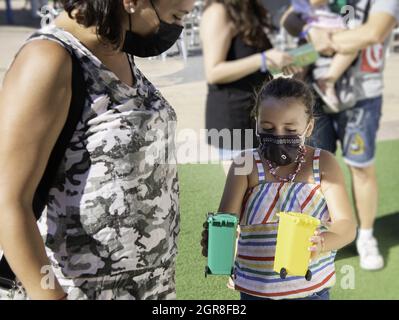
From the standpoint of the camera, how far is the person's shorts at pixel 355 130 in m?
3.11

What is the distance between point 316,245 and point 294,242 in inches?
3.0

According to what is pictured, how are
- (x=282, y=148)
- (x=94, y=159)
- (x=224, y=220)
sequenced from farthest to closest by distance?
(x=282, y=148), (x=224, y=220), (x=94, y=159)

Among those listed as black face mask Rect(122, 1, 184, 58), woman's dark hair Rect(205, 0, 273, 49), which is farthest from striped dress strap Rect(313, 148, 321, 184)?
woman's dark hair Rect(205, 0, 273, 49)

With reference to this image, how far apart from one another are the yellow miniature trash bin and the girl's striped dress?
0.48ft

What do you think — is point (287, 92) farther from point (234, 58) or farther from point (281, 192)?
point (234, 58)

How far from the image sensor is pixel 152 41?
1.40 meters

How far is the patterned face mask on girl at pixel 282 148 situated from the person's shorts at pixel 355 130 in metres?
1.53

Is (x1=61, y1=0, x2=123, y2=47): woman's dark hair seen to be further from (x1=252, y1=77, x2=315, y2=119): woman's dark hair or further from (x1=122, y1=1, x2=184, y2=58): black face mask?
(x1=252, y1=77, x2=315, y2=119): woman's dark hair

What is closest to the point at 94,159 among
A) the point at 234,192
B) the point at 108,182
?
the point at 108,182

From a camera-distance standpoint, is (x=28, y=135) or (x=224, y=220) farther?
(x=224, y=220)

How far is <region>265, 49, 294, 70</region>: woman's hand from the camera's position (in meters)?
2.38

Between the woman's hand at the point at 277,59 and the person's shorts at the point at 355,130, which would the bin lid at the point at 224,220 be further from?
the person's shorts at the point at 355,130

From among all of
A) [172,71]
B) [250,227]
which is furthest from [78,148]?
[172,71]

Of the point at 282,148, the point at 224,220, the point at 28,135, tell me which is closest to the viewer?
the point at 28,135
